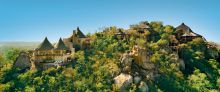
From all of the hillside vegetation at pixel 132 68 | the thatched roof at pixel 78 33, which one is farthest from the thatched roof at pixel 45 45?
the thatched roof at pixel 78 33

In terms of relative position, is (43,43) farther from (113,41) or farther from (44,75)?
(113,41)

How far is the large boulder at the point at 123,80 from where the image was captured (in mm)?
55219

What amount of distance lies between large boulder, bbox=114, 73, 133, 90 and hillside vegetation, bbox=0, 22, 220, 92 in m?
0.43

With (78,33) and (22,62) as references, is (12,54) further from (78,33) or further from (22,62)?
(78,33)

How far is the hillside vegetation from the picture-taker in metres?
57.0

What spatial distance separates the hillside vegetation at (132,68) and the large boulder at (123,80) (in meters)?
0.43

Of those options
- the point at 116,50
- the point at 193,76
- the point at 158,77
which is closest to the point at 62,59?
the point at 116,50

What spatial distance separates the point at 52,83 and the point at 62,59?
509cm

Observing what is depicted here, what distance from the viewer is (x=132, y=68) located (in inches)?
2293

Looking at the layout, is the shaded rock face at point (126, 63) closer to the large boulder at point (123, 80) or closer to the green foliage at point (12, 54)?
the large boulder at point (123, 80)

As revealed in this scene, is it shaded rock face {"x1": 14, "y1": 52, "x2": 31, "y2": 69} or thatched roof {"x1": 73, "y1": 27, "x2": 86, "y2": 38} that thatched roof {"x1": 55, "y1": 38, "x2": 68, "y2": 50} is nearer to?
thatched roof {"x1": 73, "y1": 27, "x2": 86, "y2": 38}

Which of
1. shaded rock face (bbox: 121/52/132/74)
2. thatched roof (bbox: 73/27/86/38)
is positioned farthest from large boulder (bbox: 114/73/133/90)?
thatched roof (bbox: 73/27/86/38)

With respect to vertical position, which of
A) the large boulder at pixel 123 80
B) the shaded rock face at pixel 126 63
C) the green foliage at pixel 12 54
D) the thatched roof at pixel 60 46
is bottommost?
the large boulder at pixel 123 80

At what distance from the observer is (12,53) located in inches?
2594
